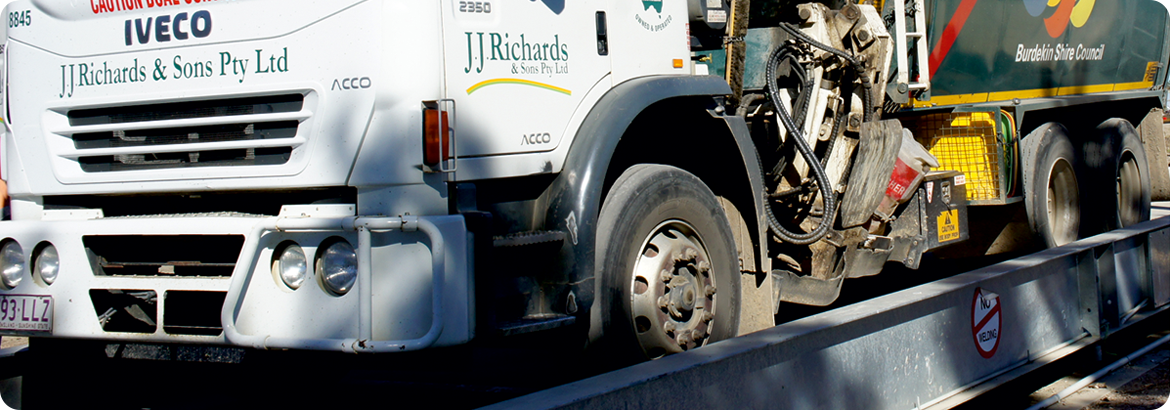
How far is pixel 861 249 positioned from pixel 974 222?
2.32 meters

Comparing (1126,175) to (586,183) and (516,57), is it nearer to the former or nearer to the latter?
(586,183)

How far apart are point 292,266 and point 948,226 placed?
4.38 meters

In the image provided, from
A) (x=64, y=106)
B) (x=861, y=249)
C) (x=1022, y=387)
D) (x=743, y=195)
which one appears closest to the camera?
(x=64, y=106)

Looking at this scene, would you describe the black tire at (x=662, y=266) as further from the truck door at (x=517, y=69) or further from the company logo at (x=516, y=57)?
the company logo at (x=516, y=57)

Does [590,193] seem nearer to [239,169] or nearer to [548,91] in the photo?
[548,91]

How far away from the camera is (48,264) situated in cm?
353

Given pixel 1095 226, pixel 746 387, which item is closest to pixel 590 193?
pixel 746 387

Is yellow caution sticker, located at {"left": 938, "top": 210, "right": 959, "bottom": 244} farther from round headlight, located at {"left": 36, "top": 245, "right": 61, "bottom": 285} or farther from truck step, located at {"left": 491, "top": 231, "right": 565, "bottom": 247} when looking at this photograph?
→ round headlight, located at {"left": 36, "top": 245, "right": 61, "bottom": 285}

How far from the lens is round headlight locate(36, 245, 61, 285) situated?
11.5ft

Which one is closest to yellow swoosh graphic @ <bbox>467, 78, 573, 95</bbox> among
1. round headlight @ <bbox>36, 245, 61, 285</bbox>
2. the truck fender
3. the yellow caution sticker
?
the truck fender

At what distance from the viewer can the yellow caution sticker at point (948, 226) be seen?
239 inches

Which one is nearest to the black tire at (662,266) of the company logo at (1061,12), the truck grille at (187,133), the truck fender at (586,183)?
the truck fender at (586,183)

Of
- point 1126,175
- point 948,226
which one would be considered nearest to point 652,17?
point 948,226

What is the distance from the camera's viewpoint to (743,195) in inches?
178
